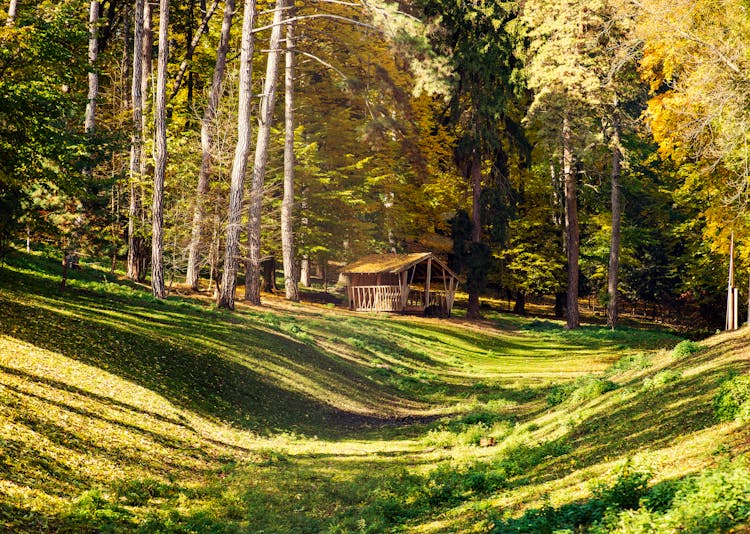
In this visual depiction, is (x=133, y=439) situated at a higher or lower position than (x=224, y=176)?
lower

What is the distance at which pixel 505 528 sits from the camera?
25.0 ft

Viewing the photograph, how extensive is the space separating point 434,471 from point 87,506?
5638 millimetres

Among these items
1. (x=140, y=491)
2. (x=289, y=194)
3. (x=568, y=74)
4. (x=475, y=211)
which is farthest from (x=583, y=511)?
(x=475, y=211)

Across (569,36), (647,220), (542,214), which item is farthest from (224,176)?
(647,220)

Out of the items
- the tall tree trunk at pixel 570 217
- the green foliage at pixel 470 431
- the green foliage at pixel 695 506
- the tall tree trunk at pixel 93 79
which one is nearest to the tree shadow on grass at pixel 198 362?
the green foliage at pixel 470 431

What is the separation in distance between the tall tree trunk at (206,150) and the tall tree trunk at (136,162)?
75.6 inches

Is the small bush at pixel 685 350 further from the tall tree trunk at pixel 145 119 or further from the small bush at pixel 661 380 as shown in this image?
the tall tree trunk at pixel 145 119

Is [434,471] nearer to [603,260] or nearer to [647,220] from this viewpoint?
[603,260]

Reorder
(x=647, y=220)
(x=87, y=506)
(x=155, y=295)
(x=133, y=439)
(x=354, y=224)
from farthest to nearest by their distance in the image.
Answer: (x=647, y=220) < (x=354, y=224) < (x=155, y=295) < (x=133, y=439) < (x=87, y=506)

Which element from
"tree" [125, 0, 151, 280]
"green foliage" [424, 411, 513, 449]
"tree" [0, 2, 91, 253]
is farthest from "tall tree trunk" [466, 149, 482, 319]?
"tree" [0, 2, 91, 253]

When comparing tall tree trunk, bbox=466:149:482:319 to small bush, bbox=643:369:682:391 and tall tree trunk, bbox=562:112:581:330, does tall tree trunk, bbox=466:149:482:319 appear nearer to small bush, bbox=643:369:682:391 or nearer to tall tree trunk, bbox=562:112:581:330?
tall tree trunk, bbox=562:112:581:330

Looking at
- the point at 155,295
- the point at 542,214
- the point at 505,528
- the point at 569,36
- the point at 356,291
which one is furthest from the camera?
the point at 542,214

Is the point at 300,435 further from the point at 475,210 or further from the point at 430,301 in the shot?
the point at 475,210

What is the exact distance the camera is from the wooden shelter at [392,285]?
136 feet
